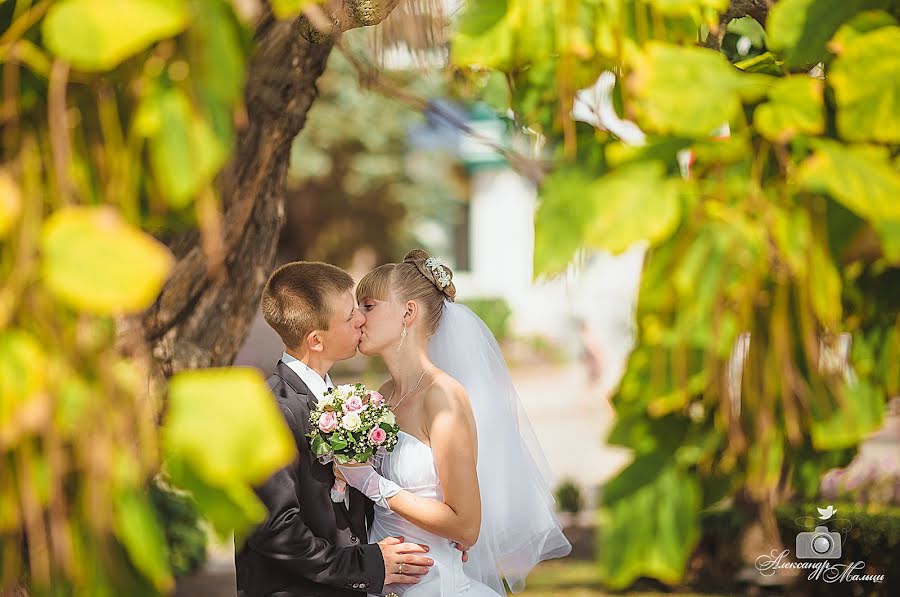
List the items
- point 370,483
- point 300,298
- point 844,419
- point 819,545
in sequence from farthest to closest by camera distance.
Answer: point 819,545 < point 300,298 < point 370,483 < point 844,419

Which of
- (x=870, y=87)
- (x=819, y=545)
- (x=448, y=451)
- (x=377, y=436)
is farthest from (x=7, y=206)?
(x=819, y=545)

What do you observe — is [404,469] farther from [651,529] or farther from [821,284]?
[821,284]

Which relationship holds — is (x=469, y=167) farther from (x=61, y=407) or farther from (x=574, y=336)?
(x=61, y=407)

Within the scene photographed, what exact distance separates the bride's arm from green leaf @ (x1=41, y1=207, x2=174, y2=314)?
7.37ft

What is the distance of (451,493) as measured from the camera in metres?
3.11

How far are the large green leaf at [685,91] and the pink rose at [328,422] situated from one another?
1.91 m

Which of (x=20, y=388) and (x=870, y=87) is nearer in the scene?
(x=20, y=388)

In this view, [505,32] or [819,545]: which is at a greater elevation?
[505,32]

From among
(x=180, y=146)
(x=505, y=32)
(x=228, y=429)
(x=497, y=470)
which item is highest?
(x=505, y=32)

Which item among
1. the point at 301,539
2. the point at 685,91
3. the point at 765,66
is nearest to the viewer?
the point at 685,91

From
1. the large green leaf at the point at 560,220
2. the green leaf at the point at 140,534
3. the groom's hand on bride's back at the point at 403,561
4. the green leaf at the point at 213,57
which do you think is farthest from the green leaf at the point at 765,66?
the groom's hand on bride's back at the point at 403,561

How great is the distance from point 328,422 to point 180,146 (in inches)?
75.7

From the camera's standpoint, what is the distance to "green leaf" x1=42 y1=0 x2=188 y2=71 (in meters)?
0.94

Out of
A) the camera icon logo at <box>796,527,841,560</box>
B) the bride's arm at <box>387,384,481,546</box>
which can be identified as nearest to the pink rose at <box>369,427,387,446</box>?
the bride's arm at <box>387,384,481,546</box>
